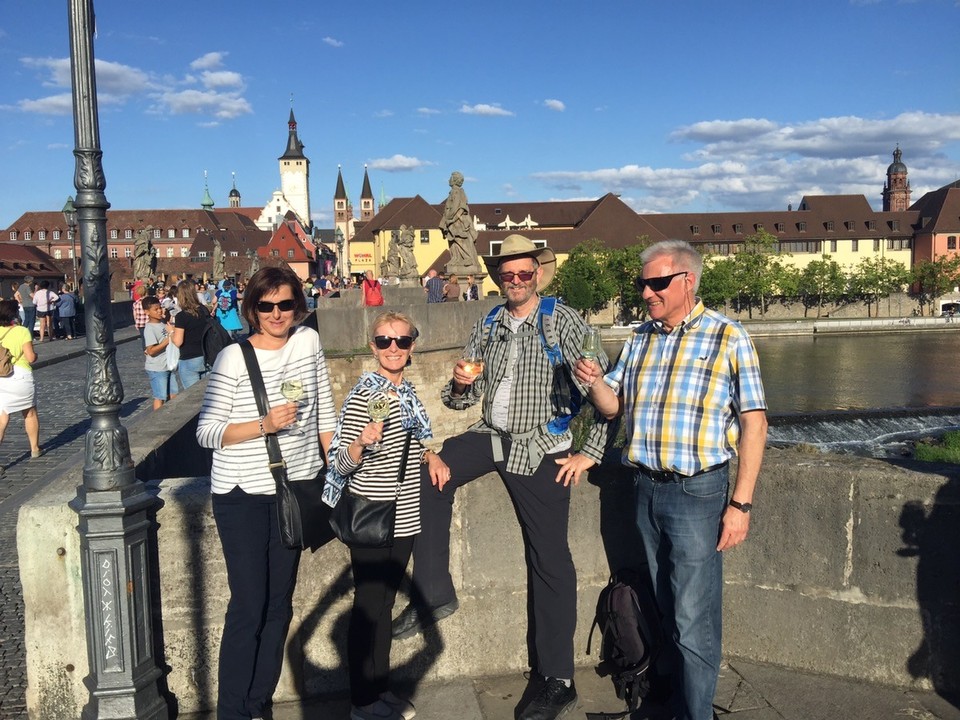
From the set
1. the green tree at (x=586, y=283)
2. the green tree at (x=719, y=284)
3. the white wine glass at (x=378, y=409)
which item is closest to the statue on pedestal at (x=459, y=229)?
the white wine glass at (x=378, y=409)

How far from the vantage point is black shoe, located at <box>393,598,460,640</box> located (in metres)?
3.84

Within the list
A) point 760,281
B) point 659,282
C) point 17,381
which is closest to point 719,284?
point 760,281

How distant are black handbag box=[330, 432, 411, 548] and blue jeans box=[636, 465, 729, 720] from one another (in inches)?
41.2

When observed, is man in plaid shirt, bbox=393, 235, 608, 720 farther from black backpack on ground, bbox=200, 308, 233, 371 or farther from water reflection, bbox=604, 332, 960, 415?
water reflection, bbox=604, 332, 960, 415

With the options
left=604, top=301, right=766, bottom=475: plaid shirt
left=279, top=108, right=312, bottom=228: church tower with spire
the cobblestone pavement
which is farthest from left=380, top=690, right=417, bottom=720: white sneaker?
left=279, top=108, right=312, bottom=228: church tower with spire

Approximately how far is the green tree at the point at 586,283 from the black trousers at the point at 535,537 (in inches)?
2577

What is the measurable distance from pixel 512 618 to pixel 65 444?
8252 millimetres

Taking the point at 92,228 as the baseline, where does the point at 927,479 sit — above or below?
below

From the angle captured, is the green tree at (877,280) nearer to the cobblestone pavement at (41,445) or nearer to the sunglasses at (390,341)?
the cobblestone pavement at (41,445)

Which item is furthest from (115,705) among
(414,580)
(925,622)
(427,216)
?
(427,216)

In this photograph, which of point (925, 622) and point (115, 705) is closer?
point (115, 705)

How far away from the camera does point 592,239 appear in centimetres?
8331

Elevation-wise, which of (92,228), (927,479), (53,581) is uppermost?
(92,228)

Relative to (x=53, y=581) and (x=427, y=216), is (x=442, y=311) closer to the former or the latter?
(x=53, y=581)
